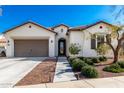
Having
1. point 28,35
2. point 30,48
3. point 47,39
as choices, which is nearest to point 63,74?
point 28,35

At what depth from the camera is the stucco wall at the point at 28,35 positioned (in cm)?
2050

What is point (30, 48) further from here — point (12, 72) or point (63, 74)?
point (63, 74)

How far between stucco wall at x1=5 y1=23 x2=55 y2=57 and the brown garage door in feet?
2.28

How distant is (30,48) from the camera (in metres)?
21.7

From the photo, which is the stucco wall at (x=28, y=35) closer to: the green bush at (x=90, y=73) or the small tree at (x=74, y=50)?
the small tree at (x=74, y=50)

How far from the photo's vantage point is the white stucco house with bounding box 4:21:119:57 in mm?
18438

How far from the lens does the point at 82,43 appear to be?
1859 centimetres

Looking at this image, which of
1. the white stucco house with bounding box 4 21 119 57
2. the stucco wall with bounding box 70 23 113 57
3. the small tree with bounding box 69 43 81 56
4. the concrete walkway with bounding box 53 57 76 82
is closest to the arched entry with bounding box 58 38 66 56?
the white stucco house with bounding box 4 21 119 57

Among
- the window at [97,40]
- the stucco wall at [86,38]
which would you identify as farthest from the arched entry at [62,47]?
the window at [97,40]
